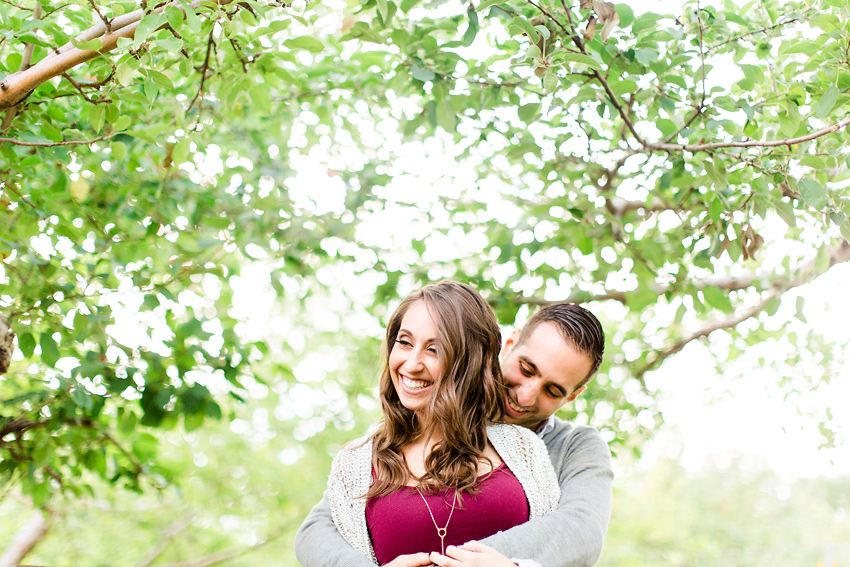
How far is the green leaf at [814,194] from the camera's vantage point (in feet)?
4.56

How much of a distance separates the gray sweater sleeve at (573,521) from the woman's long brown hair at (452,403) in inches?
5.6

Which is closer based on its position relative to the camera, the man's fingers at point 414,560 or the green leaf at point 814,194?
the man's fingers at point 414,560

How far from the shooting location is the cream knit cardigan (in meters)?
1.38

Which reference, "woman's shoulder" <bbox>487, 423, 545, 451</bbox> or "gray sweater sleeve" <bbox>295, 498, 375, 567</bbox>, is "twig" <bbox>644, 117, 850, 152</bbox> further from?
"gray sweater sleeve" <bbox>295, 498, 375, 567</bbox>

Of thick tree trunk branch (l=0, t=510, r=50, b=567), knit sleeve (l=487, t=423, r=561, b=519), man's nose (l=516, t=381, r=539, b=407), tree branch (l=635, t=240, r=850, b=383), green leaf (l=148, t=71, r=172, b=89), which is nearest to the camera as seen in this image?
green leaf (l=148, t=71, r=172, b=89)

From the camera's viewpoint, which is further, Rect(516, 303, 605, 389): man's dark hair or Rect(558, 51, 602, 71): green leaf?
Rect(516, 303, 605, 389): man's dark hair

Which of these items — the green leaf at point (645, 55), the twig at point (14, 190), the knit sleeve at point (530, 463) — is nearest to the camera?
the knit sleeve at point (530, 463)

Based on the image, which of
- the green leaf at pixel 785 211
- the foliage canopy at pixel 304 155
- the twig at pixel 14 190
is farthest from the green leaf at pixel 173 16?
the green leaf at pixel 785 211

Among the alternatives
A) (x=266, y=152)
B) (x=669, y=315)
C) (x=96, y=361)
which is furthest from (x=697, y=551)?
(x=96, y=361)

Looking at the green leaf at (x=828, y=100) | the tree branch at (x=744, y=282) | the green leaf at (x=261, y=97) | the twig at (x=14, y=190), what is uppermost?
the tree branch at (x=744, y=282)

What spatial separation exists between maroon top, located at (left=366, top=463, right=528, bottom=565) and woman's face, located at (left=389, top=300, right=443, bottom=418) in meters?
0.20

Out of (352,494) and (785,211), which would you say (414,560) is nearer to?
(352,494)

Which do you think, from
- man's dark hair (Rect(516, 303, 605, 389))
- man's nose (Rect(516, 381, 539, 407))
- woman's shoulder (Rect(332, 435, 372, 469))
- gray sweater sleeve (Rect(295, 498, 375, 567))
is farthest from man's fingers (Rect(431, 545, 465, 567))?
man's dark hair (Rect(516, 303, 605, 389))

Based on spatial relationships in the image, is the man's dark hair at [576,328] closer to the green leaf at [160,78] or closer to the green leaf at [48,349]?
the green leaf at [160,78]
